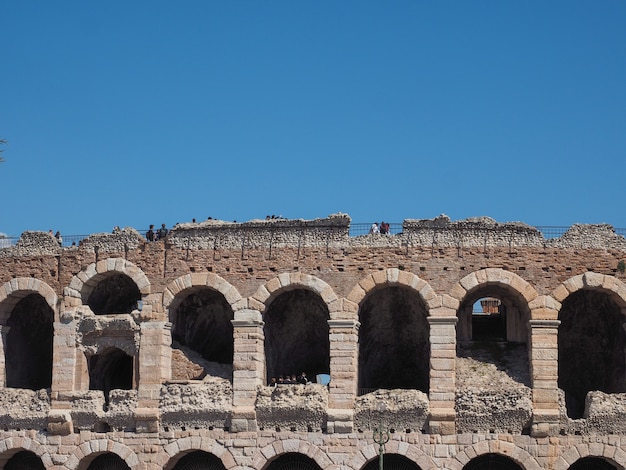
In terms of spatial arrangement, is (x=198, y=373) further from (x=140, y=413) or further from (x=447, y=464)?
(x=447, y=464)

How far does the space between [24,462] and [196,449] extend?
20.0ft

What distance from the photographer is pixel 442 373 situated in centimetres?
3378

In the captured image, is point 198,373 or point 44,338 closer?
point 198,373

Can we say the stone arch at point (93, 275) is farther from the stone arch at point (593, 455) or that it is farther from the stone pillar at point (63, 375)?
the stone arch at point (593, 455)

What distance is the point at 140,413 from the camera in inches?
1375

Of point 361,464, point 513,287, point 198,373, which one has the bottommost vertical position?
point 361,464

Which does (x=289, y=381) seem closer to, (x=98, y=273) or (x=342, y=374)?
(x=342, y=374)

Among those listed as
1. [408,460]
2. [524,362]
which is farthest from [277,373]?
[524,362]

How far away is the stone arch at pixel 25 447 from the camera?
117 ft

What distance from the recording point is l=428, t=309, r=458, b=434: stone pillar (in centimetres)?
3341

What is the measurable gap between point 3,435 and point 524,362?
15565 millimetres

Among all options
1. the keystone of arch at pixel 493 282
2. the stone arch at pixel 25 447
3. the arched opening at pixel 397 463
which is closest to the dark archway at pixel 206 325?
the stone arch at pixel 25 447

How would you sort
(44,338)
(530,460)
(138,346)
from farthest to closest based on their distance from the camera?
(44,338)
(138,346)
(530,460)

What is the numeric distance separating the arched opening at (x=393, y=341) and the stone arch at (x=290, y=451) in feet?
8.24
